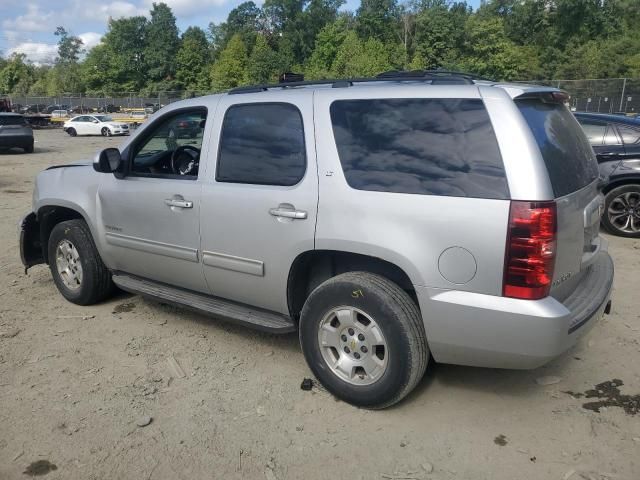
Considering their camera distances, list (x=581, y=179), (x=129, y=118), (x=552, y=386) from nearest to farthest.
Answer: (x=581, y=179), (x=552, y=386), (x=129, y=118)

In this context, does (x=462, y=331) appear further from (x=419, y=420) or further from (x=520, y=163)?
(x=520, y=163)

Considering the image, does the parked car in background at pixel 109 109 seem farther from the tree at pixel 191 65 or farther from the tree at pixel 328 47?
the tree at pixel 191 65

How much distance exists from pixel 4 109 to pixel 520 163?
3699 cm

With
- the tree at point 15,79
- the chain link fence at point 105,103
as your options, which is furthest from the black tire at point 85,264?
the tree at point 15,79

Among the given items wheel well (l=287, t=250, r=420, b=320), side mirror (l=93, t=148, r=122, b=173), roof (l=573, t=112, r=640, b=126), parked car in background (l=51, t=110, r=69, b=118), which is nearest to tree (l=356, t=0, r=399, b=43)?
parked car in background (l=51, t=110, r=69, b=118)

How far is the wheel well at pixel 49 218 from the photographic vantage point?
5039 mm

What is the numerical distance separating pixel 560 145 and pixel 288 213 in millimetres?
1611

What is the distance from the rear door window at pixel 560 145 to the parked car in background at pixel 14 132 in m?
21.2

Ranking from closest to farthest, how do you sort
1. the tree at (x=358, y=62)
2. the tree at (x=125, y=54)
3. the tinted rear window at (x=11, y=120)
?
the tinted rear window at (x=11, y=120), the tree at (x=358, y=62), the tree at (x=125, y=54)

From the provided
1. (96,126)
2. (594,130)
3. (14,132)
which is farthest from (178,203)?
(96,126)

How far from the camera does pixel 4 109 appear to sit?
33.2 metres

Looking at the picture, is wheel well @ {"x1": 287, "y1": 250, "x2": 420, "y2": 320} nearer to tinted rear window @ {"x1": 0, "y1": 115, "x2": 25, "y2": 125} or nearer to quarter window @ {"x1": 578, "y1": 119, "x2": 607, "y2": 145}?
quarter window @ {"x1": 578, "y1": 119, "x2": 607, "y2": 145}

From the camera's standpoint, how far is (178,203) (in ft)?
13.1

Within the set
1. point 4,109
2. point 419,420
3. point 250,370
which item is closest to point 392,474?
point 419,420
